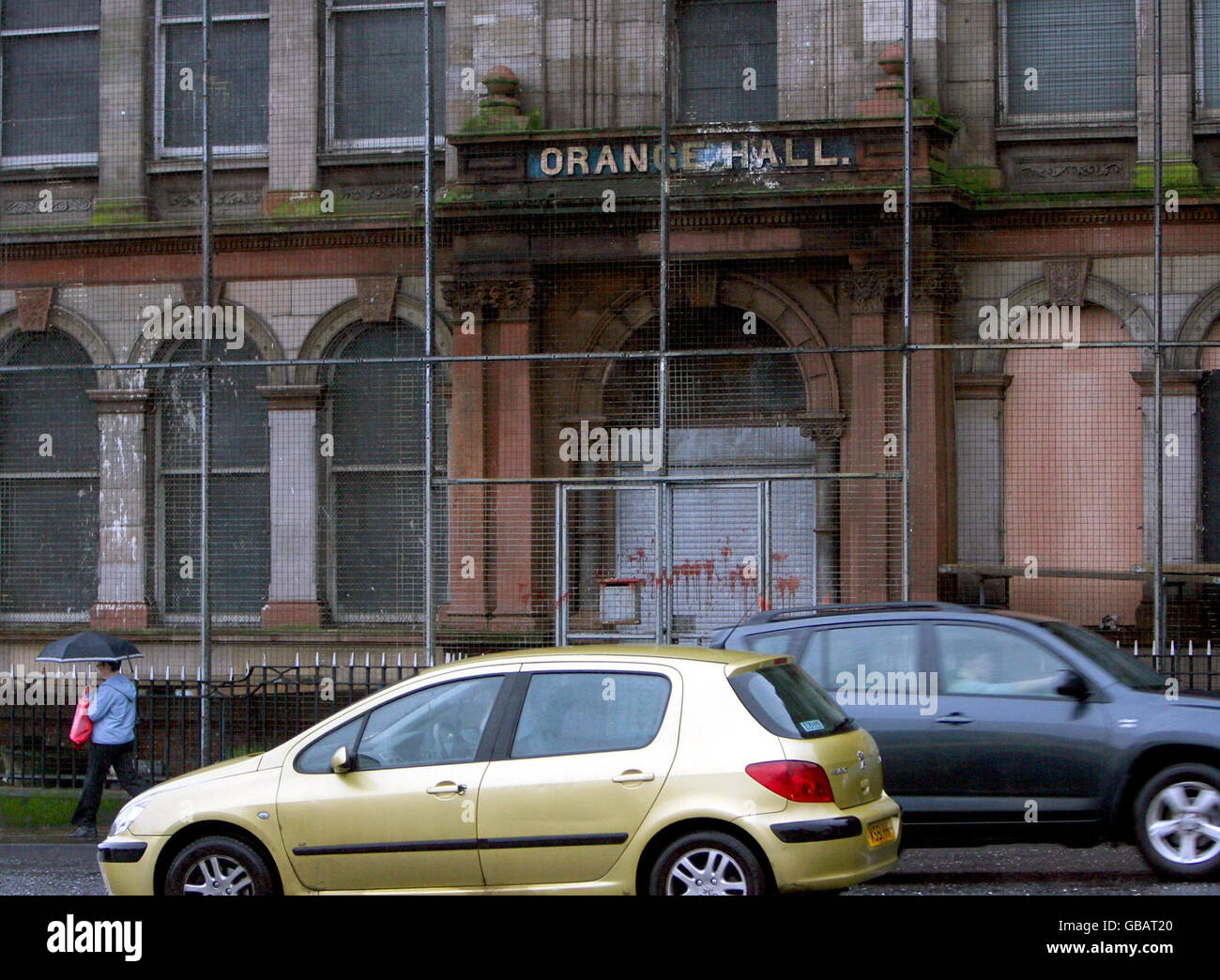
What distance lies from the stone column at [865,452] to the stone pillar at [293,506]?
5480 mm

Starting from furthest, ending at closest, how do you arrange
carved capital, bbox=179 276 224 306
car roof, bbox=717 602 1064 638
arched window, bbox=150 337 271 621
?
carved capital, bbox=179 276 224 306 → arched window, bbox=150 337 271 621 → car roof, bbox=717 602 1064 638

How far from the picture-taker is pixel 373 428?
17734 mm

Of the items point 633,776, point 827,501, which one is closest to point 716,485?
point 827,501


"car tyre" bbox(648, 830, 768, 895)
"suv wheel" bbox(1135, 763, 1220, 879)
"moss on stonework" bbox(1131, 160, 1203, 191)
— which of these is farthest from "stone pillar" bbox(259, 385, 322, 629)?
"car tyre" bbox(648, 830, 768, 895)

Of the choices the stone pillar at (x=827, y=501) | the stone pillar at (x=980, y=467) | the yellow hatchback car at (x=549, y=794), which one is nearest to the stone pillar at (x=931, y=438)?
the stone pillar at (x=980, y=467)

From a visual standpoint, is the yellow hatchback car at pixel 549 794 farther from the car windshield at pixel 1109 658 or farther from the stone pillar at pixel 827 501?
the stone pillar at pixel 827 501

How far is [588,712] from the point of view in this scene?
797 cm

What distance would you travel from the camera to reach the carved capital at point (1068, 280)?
1647cm

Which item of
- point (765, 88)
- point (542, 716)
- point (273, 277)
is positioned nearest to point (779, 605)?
point (765, 88)

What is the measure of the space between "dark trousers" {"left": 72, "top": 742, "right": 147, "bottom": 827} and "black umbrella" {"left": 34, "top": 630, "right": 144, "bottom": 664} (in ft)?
2.28

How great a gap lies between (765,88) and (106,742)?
9.46 metres

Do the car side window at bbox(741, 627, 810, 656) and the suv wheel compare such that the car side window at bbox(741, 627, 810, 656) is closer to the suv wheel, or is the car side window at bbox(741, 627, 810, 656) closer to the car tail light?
the suv wheel

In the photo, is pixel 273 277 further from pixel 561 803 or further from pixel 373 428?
pixel 561 803

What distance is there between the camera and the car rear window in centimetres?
782
